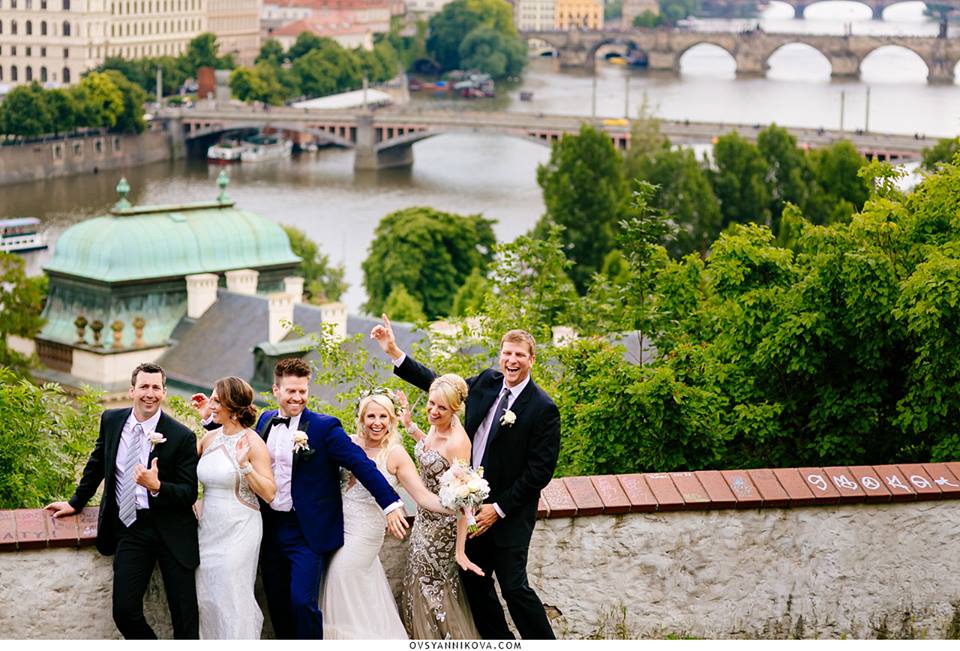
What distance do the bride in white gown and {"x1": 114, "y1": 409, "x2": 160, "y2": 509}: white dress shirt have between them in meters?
0.58

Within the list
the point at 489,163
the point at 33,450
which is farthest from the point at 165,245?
the point at 489,163

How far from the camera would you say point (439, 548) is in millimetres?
6395

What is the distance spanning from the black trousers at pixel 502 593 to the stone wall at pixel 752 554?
28cm

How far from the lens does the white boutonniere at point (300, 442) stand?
625 centimetres

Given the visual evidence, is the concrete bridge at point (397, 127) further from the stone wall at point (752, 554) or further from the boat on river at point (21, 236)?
the stone wall at point (752, 554)

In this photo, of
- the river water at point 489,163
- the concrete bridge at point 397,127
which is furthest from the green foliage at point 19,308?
the concrete bridge at point 397,127

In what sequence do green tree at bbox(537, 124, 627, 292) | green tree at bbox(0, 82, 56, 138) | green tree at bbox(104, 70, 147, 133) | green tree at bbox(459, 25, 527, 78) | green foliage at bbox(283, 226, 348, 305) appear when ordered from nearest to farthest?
green foliage at bbox(283, 226, 348, 305) → green tree at bbox(537, 124, 627, 292) → green tree at bbox(0, 82, 56, 138) → green tree at bbox(104, 70, 147, 133) → green tree at bbox(459, 25, 527, 78)

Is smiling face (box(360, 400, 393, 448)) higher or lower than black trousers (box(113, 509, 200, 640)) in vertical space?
higher

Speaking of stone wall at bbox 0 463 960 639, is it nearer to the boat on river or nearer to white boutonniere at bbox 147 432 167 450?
white boutonniere at bbox 147 432 167 450

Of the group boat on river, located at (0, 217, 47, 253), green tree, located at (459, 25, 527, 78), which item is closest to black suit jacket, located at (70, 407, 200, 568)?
boat on river, located at (0, 217, 47, 253)

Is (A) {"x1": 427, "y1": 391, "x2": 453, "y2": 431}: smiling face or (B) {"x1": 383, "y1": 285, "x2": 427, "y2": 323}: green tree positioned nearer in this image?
(A) {"x1": 427, "y1": 391, "x2": 453, "y2": 431}: smiling face

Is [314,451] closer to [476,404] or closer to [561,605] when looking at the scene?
[476,404]

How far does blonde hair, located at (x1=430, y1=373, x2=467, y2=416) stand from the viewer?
6.32 m

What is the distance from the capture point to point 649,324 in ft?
35.5
